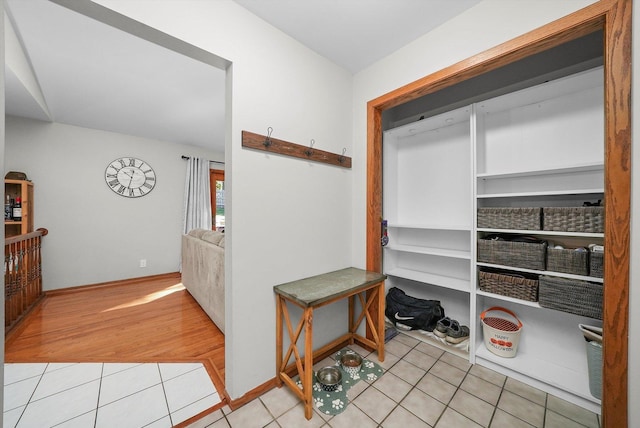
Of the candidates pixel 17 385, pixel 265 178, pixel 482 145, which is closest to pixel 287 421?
pixel 265 178

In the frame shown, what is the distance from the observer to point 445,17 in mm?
1574

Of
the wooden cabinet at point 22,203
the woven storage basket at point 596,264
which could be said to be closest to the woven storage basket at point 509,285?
the woven storage basket at point 596,264

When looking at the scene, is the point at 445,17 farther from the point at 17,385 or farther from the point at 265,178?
the point at 17,385

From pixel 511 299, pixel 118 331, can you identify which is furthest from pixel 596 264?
pixel 118 331

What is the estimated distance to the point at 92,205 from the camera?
11.8ft

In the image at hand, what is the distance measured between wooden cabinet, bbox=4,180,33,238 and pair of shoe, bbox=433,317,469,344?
4689mm

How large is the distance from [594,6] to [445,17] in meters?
0.71

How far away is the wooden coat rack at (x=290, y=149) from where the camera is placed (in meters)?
1.49

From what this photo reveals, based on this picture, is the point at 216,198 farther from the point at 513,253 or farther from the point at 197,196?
the point at 513,253

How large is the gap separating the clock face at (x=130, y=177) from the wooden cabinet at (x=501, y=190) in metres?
3.90

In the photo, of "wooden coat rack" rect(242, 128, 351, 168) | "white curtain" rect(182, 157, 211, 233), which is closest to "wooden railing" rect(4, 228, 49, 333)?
"white curtain" rect(182, 157, 211, 233)

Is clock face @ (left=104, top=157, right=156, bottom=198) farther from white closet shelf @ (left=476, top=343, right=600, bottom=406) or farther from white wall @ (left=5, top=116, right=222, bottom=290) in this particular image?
white closet shelf @ (left=476, top=343, right=600, bottom=406)

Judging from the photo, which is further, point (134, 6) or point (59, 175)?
point (59, 175)

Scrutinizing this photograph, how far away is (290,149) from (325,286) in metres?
0.98
